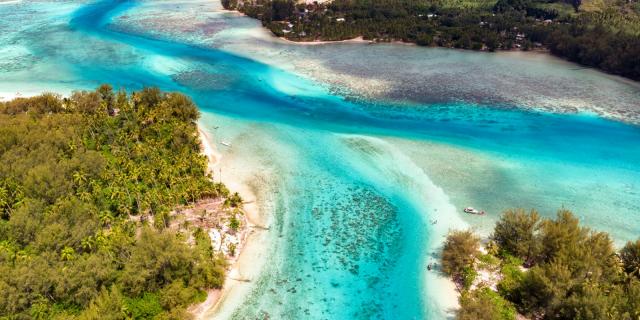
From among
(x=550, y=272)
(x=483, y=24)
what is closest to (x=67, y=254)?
(x=550, y=272)

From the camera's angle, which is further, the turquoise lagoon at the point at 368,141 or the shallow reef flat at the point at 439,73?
the shallow reef flat at the point at 439,73

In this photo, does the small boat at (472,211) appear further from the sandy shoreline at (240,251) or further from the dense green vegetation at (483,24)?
the dense green vegetation at (483,24)

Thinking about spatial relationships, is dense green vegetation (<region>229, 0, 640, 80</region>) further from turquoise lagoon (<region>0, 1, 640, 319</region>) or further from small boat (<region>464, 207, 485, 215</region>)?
small boat (<region>464, 207, 485, 215</region>)

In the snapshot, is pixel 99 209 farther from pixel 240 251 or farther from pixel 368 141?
pixel 368 141

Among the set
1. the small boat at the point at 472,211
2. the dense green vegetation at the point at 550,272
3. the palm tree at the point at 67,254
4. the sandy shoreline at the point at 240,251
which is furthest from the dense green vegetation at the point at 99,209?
the small boat at the point at 472,211

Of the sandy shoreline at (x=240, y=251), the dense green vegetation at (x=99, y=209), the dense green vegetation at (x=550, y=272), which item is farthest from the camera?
the sandy shoreline at (x=240, y=251)

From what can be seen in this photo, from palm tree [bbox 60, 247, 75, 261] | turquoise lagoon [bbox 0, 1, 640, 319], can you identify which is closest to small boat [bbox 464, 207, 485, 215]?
turquoise lagoon [bbox 0, 1, 640, 319]

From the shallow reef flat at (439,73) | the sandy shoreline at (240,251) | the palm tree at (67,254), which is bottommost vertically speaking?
the sandy shoreline at (240,251)
